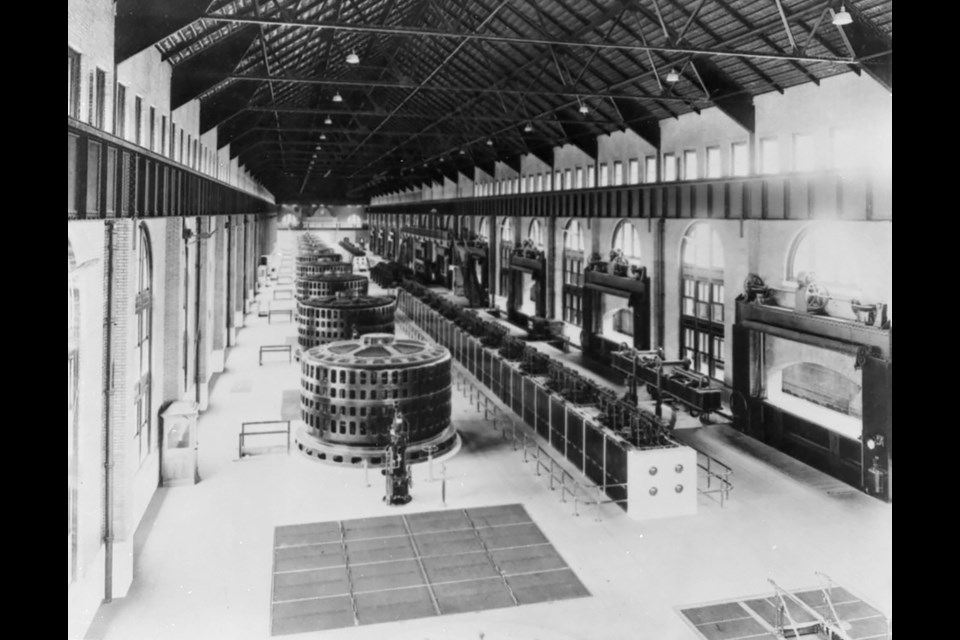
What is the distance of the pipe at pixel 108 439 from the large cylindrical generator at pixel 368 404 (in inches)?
264

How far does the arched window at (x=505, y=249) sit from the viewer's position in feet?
144

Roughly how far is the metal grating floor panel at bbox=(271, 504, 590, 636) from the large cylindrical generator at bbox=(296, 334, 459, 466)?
3.56 meters

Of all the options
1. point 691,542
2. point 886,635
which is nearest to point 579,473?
point 691,542

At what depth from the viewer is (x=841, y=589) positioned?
11.8m

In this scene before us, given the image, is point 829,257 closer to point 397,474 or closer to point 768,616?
point 768,616

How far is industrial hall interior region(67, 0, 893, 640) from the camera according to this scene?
35.8ft

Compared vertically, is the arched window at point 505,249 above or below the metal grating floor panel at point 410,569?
above

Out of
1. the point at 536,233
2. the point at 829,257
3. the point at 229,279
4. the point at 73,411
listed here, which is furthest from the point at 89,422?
the point at 536,233

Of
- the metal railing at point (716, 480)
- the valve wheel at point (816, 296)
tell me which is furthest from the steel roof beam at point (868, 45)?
the metal railing at point (716, 480)

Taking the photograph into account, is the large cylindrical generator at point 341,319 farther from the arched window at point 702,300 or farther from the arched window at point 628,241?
the arched window at point 702,300

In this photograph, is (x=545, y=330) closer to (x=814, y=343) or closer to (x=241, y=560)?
(x=814, y=343)

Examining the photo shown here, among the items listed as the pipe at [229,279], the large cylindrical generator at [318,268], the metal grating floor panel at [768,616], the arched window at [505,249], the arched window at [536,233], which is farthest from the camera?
the arched window at [505,249]

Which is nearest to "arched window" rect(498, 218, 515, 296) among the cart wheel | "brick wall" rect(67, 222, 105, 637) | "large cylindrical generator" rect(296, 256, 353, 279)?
"large cylindrical generator" rect(296, 256, 353, 279)

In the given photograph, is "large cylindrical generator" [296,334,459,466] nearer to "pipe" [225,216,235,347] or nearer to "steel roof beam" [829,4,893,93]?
"steel roof beam" [829,4,893,93]
